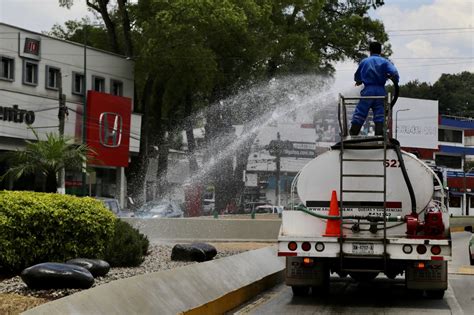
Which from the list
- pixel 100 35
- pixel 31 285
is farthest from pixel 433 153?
pixel 31 285

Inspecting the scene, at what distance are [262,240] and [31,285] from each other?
1855 centimetres

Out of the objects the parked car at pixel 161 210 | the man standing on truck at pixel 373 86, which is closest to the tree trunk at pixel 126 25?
the parked car at pixel 161 210

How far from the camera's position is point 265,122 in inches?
1839

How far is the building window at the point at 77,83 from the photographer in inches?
1909

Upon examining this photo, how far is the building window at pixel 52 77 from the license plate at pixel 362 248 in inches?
1493

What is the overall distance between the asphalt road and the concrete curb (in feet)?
1.02

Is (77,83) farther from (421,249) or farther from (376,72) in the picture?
(421,249)

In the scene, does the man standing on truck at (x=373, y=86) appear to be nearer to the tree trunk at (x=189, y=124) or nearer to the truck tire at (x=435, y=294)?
the truck tire at (x=435, y=294)

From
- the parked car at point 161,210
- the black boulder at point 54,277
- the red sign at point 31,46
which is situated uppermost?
the red sign at point 31,46

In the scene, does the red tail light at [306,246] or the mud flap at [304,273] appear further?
the mud flap at [304,273]

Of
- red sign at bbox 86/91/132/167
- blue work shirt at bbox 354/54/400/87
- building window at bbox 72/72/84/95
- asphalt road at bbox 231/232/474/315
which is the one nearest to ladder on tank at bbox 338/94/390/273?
asphalt road at bbox 231/232/474/315

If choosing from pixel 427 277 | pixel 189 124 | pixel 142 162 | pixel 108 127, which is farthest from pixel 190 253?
pixel 142 162

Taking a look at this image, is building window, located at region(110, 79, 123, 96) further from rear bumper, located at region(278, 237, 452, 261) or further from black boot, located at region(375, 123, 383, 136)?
rear bumper, located at region(278, 237, 452, 261)

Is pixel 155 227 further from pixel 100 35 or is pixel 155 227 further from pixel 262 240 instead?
pixel 100 35
